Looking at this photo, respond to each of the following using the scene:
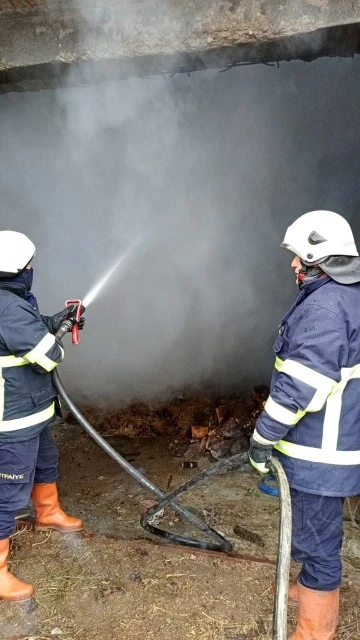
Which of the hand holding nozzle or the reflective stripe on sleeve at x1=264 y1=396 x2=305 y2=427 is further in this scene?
the hand holding nozzle

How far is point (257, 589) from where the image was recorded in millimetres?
3131

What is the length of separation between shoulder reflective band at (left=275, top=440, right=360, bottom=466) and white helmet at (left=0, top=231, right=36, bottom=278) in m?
1.96

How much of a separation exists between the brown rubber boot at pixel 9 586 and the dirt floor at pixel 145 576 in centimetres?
6

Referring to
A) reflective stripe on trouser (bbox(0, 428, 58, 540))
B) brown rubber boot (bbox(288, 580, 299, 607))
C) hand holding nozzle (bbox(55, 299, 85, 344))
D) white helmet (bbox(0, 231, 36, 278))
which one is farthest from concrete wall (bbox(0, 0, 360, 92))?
brown rubber boot (bbox(288, 580, 299, 607))

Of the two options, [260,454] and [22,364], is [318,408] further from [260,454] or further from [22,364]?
[22,364]

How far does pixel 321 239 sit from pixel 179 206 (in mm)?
4029

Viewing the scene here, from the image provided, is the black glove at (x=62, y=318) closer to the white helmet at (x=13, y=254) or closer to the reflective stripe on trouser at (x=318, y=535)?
the white helmet at (x=13, y=254)

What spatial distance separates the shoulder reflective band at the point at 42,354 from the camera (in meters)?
3.03

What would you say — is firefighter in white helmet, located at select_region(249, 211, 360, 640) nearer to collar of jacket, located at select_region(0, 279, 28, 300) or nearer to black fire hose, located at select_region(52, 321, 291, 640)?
black fire hose, located at select_region(52, 321, 291, 640)

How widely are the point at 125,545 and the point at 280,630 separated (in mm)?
1751

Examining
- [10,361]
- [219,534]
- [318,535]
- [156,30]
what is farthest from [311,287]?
[219,534]

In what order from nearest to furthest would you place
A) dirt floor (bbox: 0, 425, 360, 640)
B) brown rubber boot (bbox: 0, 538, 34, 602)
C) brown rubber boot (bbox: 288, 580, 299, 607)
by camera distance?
1. dirt floor (bbox: 0, 425, 360, 640)
2. brown rubber boot (bbox: 288, 580, 299, 607)
3. brown rubber boot (bbox: 0, 538, 34, 602)

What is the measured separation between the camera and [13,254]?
3113mm

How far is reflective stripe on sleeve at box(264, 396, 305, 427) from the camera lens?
2361mm
